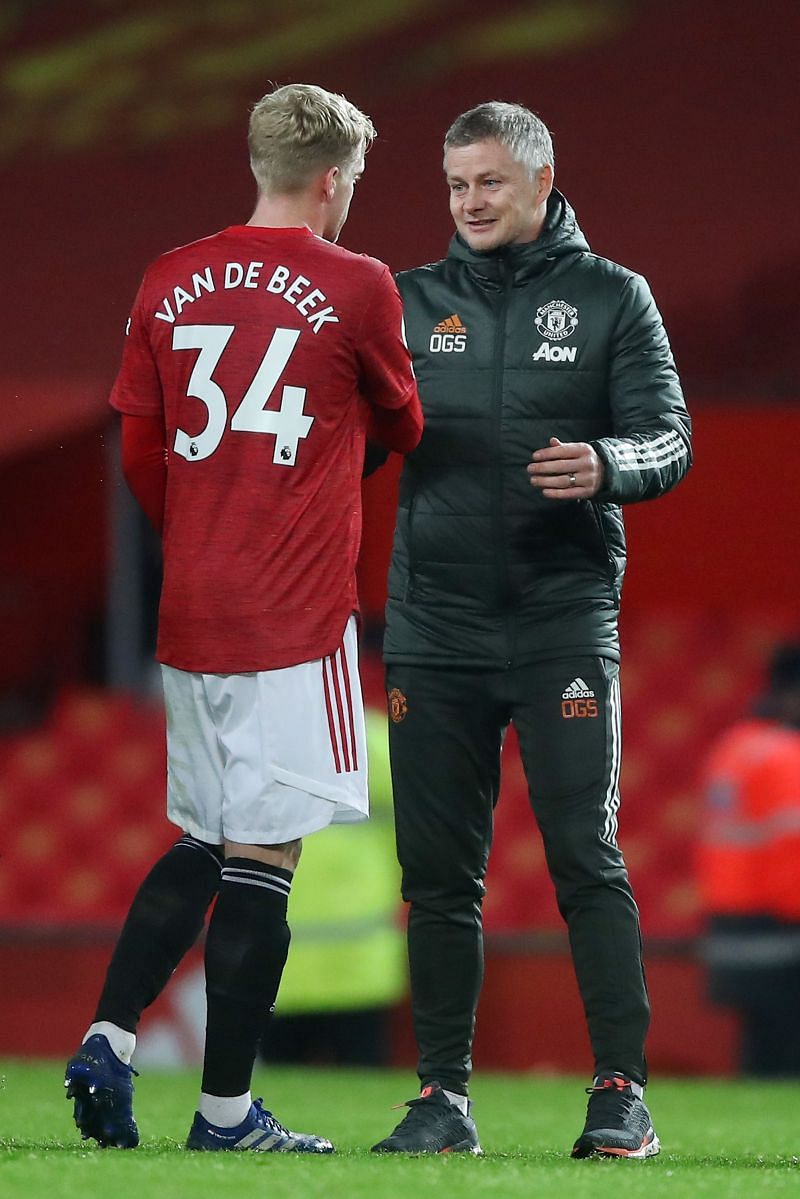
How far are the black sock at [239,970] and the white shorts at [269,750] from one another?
6 cm

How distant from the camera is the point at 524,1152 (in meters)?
2.96

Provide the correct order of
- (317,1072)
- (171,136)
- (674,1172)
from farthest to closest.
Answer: (171,136) < (317,1072) < (674,1172)

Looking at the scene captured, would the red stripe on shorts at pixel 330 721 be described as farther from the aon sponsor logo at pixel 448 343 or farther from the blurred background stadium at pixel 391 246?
the blurred background stadium at pixel 391 246

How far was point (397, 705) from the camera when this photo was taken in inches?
116

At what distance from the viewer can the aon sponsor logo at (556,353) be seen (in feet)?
9.50

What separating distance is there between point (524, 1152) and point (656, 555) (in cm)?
555

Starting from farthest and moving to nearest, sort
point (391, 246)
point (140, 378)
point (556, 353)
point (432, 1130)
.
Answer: point (391, 246) → point (556, 353) → point (432, 1130) → point (140, 378)

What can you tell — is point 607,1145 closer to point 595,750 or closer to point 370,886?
point 595,750

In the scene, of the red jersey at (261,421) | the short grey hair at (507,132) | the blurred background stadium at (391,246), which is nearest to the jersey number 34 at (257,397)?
the red jersey at (261,421)

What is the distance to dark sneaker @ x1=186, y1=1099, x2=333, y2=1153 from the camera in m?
2.62

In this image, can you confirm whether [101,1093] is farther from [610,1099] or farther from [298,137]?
[298,137]

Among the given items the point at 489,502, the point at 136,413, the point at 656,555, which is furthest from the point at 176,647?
the point at 656,555

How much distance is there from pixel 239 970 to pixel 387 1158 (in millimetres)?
311

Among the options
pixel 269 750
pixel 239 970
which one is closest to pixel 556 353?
pixel 269 750
